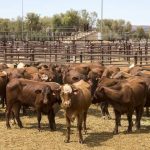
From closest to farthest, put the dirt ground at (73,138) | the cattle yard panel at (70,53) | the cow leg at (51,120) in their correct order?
1. the dirt ground at (73,138)
2. the cow leg at (51,120)
3. the cattle yard panel at (70,53)

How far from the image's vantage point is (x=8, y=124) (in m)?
9.38

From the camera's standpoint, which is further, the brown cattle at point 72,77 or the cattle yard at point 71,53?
the cattle yard at point 71,53

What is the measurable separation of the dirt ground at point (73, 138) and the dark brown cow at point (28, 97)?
0.40 m

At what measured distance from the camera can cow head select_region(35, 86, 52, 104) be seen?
8.65 meters

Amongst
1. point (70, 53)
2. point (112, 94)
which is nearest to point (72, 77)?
point (112, 94)

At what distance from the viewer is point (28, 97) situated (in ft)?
30.4

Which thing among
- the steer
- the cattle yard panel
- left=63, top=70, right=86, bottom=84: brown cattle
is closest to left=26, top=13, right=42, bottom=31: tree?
the cattle yard panel

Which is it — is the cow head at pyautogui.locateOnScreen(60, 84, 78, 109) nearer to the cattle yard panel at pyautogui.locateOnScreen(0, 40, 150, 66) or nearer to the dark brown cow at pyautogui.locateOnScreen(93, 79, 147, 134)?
the dark brown cow at pyautogui.locateOnScreen(93, 79, 147, 134)

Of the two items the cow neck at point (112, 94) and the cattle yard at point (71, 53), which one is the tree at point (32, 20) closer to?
the cattle yard at point (71, 53)

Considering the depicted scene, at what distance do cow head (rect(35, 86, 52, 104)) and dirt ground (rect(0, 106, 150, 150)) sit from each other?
0.77m

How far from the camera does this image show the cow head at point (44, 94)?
8645 mm

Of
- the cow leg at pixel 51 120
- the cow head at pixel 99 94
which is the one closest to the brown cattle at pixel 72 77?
the cow leg at pixel 51 120

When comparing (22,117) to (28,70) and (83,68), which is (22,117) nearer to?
(28,70)

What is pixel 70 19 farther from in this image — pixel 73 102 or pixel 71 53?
pixel 73 102
